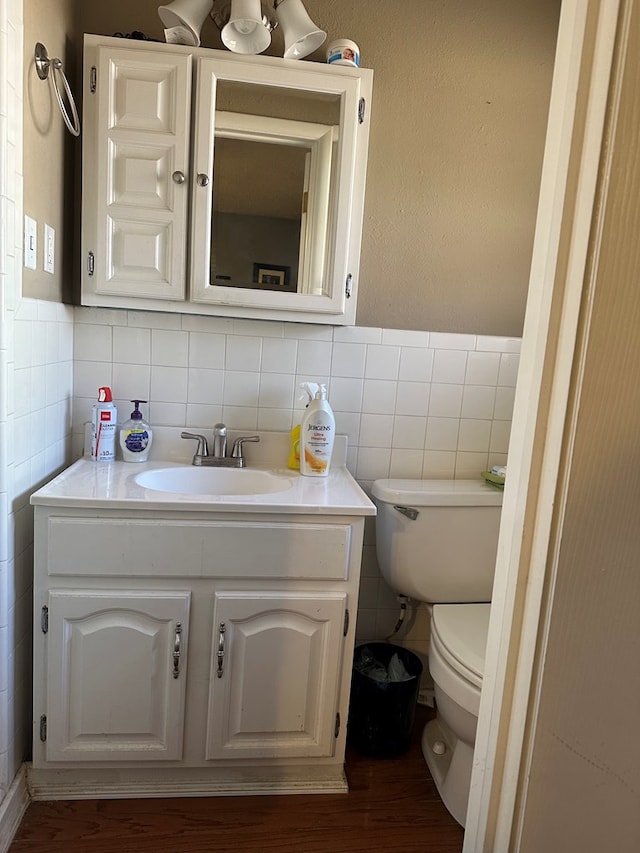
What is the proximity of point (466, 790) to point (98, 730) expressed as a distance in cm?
94

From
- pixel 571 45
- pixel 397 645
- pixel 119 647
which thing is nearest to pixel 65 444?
pixel 119 647

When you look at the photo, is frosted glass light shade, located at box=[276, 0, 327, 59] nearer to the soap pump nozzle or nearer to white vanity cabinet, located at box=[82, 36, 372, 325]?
white vanity cabinet, located at box=[82, 36, 372, 325]

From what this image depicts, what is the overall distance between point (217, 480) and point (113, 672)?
1.88 feet

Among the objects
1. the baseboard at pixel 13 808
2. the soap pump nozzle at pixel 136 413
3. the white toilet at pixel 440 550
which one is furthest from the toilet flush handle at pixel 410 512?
the baseboard at pixel 13 808

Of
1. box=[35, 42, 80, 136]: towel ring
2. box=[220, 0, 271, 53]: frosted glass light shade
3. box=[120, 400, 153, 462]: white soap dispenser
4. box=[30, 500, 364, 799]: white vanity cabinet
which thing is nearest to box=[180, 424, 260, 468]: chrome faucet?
box=[120, 400, 153, 462]: white soap dispenser

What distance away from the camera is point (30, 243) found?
1346 mm

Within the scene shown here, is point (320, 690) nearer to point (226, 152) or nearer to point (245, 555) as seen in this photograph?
point (245, 555)

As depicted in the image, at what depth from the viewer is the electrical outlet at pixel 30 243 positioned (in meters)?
1.32

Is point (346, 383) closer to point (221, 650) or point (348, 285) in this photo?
point (348, 285)

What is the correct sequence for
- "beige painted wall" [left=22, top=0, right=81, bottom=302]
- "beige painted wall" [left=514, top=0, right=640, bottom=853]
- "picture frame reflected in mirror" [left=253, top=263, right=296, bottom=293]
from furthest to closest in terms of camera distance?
"picture frame reflected in mirror" [left=253, top=263, right=296, bottom=293]
"beige painted wall" [left=22, top=0, right=81, bottom=302]
"beige painted wall" [left=514, top=0, right=640, bottom=853]

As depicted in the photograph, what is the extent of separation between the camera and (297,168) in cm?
164

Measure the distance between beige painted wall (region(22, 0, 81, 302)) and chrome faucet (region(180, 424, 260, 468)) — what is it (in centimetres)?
56

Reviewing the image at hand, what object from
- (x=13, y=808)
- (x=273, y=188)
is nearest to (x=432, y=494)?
(x=273, y=188)

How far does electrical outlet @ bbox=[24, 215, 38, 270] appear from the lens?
4.34 feet
